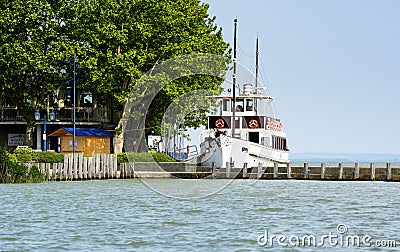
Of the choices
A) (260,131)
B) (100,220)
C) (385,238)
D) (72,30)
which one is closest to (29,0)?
(72,30)

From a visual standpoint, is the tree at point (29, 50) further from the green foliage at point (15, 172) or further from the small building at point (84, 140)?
the green foliage at point (15, 172)

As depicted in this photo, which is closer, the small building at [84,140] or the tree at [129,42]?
the tree at [129,42]

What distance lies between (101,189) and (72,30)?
23.2 meters

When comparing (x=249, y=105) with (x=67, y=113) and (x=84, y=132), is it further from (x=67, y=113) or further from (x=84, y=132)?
(x=67, y=113)

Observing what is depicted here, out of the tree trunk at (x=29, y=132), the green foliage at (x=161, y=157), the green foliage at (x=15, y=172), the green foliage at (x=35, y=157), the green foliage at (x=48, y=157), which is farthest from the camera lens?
the tree trunk at (x=29, y=132)

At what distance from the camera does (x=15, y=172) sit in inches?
2094

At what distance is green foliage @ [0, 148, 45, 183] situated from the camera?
5247cm

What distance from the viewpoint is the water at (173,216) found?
2889 centimetres

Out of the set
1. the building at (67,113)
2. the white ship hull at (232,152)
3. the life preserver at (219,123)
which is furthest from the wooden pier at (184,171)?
the building at (67,113)

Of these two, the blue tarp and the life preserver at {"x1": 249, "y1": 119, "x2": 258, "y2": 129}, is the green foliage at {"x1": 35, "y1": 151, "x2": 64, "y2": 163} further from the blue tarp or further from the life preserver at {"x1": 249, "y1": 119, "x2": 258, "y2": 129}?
the life preserver at {"x1": 249, "y1": 119, "x2": 258, "y2": 129}

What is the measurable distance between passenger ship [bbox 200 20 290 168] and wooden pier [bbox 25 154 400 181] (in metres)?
0.98

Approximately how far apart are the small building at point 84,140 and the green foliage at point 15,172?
20.0 metres

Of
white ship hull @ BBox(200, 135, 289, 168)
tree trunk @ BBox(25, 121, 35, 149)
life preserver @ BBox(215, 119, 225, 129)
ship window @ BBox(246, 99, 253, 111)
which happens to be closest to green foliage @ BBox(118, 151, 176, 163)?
white ship hull @ BBox(200, 135, 289, 168)

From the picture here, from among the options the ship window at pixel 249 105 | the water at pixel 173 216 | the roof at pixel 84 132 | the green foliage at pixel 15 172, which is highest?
the ship window at pixel 249 105
